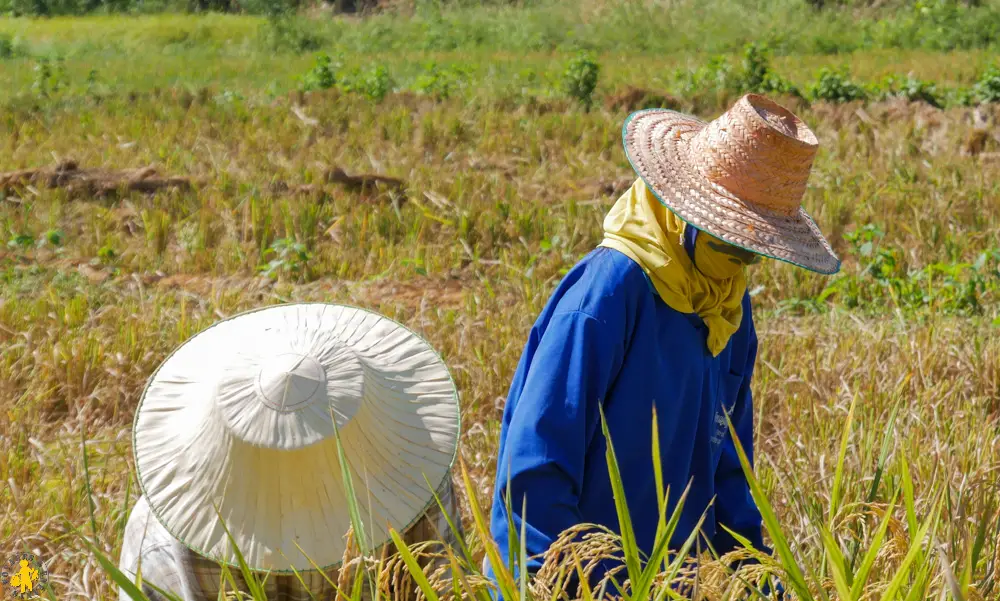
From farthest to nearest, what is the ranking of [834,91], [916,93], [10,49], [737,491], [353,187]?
[10,49]
[834,91]
[916,93]
[353,187]
[737,491]

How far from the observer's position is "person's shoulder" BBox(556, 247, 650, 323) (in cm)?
157

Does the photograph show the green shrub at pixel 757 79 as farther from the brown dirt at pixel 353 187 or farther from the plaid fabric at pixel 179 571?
the plaid fabric at pixel 179 571

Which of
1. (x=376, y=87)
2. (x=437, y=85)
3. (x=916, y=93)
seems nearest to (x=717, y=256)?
(x=376, y=87)

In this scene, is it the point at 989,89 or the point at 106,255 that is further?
the point at 989,89

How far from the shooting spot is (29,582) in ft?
4.81

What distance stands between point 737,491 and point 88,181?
539 centimetres

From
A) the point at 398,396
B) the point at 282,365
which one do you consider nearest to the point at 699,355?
the point at 398,396

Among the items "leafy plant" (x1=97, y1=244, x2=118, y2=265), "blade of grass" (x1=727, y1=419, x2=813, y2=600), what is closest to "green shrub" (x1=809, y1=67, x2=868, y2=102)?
"leafy plant" (x1=97, y1=244, x2=118, y2=265)

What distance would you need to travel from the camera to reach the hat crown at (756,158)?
63.9 inches

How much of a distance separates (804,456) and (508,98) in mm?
7487

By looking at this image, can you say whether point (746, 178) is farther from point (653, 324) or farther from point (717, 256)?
point (653, 324)

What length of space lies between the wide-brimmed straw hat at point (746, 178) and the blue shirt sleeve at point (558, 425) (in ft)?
0.83

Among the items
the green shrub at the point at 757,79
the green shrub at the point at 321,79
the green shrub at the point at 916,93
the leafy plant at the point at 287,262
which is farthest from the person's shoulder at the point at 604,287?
the green shrub at the point at 321,79

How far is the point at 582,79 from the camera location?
9.70 meters
